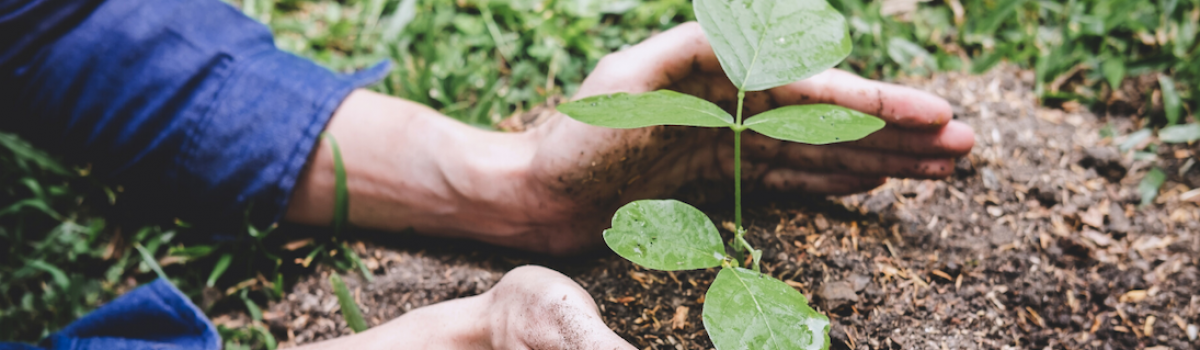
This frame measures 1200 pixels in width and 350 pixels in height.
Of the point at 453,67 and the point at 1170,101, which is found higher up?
the point at 453,67

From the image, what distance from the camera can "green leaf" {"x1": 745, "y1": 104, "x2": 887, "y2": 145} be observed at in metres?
0.92

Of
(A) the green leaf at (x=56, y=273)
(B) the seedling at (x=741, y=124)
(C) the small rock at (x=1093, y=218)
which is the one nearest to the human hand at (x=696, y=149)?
(B) the seedling at (x=741, y=124)

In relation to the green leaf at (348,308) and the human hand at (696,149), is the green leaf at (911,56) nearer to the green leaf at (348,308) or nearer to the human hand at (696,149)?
the human hand at (696,149)

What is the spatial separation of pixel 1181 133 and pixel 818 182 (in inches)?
38.3

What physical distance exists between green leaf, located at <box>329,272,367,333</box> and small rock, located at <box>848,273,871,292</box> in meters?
0.97

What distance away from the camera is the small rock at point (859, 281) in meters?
1.22

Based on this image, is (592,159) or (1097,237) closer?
(592,159)

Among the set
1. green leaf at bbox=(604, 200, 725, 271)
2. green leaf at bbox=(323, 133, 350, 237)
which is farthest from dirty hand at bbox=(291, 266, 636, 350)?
green leaf at bbox=(323, 133, 350, 237)

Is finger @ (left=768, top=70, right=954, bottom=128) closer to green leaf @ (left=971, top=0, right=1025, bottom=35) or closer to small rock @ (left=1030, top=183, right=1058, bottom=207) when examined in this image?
small rock @ (left=1030, top=183, right=1058, bottom=207)

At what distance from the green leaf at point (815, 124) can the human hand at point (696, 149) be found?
1.02ft

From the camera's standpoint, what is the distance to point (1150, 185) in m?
1.56

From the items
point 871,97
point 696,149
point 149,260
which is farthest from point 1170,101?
point 149,260

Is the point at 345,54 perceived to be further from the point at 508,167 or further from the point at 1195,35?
the point at 1195,35

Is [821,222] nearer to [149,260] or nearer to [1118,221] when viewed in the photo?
[1118,221]
